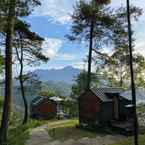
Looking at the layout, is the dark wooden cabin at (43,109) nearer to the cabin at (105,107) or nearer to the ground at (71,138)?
the cabin at (105,107)

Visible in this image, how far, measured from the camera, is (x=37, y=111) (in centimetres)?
5091

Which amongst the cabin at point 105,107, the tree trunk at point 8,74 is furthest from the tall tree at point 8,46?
the cabin at point 105,107

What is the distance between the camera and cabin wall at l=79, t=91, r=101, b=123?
29.9 m

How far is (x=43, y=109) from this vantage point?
50.4 metres

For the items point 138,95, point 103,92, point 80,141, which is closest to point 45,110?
point 103,92

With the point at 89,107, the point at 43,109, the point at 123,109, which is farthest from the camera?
the point at 43,109

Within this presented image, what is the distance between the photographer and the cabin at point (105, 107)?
29.3 metres

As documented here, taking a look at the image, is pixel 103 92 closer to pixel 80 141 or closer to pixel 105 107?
pixel 105 107

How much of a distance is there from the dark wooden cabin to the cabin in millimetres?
18712

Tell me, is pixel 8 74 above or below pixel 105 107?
above

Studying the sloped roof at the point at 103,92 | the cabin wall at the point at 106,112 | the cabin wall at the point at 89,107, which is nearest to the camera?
the cabin wall at the point at 106,112

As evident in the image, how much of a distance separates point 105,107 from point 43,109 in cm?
2219

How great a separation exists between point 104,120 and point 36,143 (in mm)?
8057

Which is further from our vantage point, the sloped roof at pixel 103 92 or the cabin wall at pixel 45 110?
the cabin wall at pixel 45 110
